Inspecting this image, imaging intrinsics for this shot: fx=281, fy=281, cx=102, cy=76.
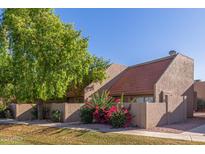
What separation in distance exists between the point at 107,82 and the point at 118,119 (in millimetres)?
12418

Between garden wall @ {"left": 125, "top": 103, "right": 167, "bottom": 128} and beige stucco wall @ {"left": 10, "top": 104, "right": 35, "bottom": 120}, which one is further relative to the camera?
beige stucco wall @ {"left": 10, "top": 104, "right": 35, "bottom": 120}

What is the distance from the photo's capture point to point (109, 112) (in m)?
19.8

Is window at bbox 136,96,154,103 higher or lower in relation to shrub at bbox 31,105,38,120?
higher

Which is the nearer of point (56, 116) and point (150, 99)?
point (56, 116)

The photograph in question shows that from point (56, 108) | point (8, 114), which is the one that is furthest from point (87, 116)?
point (8, 114)

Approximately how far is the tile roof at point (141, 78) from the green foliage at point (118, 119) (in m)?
7.26

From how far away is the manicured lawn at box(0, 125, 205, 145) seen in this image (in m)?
14.7

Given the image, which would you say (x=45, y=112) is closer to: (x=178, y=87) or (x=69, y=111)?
(x=69, y=111)

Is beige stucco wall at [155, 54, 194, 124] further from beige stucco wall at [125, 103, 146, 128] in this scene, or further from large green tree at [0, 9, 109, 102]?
large green tree at [0, 9, 109, 102]

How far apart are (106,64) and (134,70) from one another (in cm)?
357

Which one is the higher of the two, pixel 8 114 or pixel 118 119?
pixel 118 119

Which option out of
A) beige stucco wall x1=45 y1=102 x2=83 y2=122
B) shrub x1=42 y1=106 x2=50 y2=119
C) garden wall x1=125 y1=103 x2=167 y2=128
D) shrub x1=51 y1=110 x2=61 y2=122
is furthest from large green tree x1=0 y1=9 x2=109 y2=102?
garden wall x1=125 y1=103 x2=167 y2=128

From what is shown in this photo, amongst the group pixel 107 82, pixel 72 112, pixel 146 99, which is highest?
pixel 107 82

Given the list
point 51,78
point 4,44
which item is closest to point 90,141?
point 51,78
